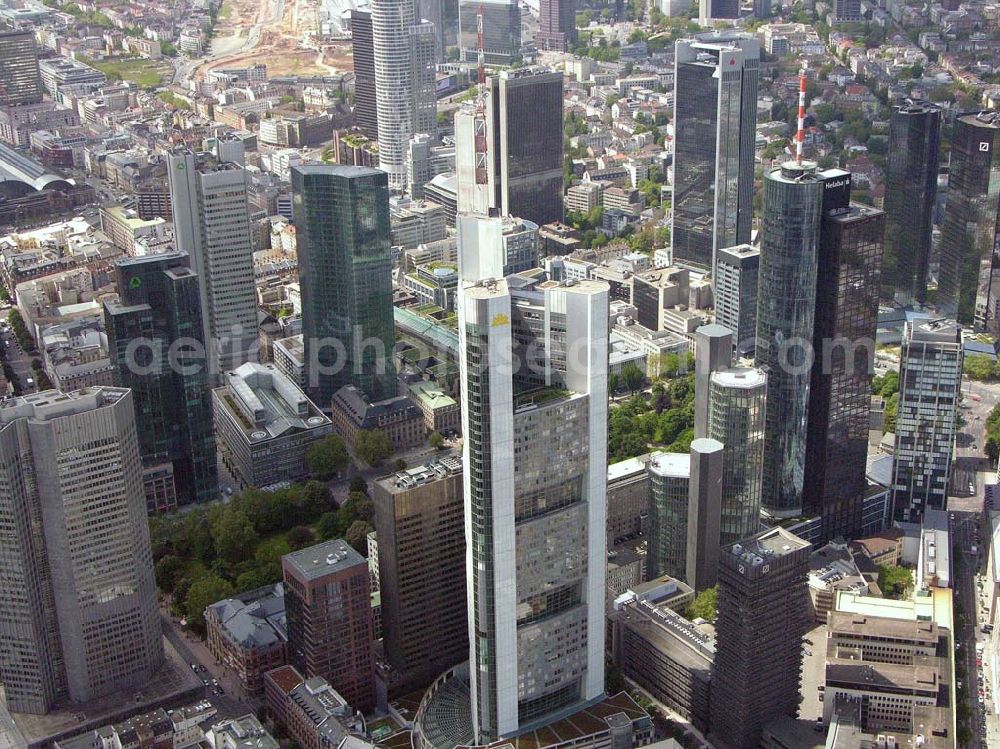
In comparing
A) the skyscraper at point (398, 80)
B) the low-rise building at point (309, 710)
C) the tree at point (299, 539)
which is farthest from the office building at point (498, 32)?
the low-rise building at point (309, 710)

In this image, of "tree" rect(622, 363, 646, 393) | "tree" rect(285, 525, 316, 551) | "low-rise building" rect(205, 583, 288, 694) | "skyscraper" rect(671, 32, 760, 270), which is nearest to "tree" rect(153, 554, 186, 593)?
"low-rise building" rect(205, 583, 288, 694)

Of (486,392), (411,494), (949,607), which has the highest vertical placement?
(486,392)

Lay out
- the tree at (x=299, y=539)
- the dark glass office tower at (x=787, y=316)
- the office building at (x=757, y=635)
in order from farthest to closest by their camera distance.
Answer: the tree at (x=299, y=539)
the dark glass office tower at (x=787, y=316)
the office building at (x=757, y=635)

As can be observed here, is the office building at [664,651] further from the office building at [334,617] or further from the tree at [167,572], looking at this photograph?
the tree at [167,572]

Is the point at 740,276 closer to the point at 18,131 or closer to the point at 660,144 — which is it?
the point at 660,144

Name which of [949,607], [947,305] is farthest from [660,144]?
[949,607]

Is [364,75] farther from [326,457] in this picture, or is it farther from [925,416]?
[925,416]

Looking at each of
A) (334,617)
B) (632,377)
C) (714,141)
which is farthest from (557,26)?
(334,617)
